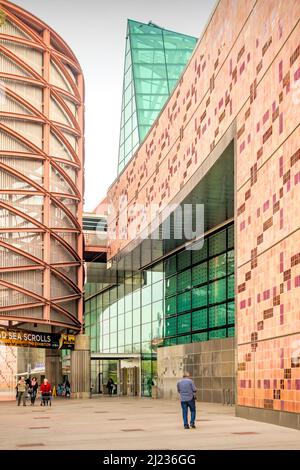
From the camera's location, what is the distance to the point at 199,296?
40469mm

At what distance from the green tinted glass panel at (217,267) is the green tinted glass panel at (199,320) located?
2.17 metres

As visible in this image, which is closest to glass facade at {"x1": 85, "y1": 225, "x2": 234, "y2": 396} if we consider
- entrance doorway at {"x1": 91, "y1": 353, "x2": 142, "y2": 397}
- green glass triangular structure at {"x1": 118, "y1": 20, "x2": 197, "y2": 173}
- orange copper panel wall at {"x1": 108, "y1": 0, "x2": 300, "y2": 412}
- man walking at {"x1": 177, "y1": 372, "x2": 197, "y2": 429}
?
entrance doorway at {"x1": 91, "y1": 353, "x2": 142, "y2": 397}

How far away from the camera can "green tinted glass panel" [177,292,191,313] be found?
138 feet

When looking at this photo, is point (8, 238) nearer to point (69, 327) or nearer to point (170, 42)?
point (69, 327)

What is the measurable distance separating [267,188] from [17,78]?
28.0 m

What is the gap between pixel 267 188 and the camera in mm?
21516

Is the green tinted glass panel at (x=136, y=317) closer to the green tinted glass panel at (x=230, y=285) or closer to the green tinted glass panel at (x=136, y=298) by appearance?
the green tinted glass panel at (x=136, y=298)

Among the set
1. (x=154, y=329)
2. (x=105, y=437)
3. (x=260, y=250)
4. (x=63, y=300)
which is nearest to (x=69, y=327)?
(x=63, y=300)

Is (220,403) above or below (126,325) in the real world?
below

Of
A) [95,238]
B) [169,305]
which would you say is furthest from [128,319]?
[169,305]

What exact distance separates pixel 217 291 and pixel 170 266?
313 inches

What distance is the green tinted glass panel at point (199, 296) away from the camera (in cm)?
3962

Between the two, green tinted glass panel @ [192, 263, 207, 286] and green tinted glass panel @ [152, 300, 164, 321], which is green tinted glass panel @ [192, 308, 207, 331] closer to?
green tinted glass panel @ [192, 263, 207, 286]

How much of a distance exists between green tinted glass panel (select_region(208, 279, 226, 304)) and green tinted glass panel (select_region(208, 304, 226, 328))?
0.36m
